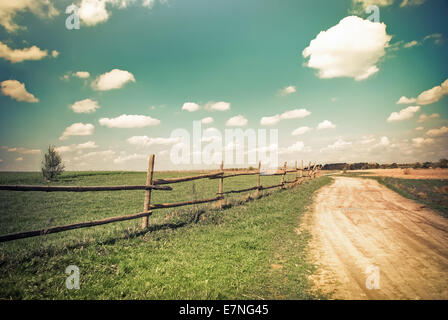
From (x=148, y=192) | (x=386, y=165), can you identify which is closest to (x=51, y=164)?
(x=148, y=192)

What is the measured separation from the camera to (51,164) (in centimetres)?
4206

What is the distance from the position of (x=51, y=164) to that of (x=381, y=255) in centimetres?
5311

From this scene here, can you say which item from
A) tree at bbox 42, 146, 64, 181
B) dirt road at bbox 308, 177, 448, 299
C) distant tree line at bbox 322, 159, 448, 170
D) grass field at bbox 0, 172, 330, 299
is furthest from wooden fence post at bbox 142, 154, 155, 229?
distant tree line at bbox 322, 159, 448, 170

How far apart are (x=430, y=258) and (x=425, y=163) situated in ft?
208

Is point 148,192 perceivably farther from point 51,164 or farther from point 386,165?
point 386,165

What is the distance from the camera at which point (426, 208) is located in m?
9.53

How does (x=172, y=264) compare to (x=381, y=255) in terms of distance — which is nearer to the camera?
(x=172, y=264)

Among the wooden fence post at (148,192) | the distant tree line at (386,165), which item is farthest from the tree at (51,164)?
the distant tree line at (386,165)

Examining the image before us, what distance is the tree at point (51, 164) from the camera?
4119cm
